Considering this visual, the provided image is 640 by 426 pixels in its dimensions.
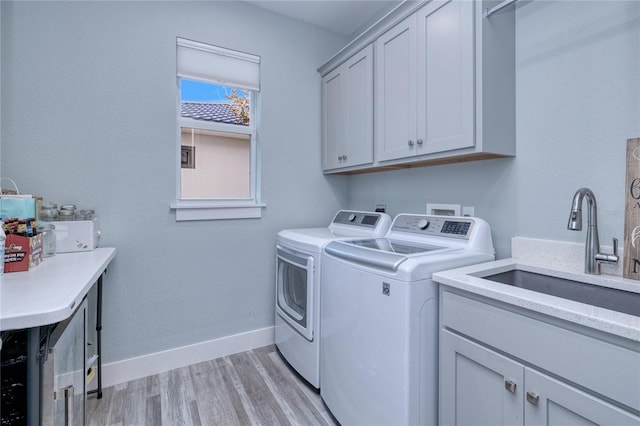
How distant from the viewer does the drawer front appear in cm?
77

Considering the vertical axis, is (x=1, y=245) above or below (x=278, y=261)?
above

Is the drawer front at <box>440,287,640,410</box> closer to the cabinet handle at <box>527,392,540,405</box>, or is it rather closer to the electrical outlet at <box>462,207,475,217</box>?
the cabinet handle at <box>527,392,540,405</box>

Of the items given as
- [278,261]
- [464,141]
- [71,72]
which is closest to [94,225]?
[71,72]

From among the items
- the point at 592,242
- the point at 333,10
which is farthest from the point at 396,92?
the point at 592,242

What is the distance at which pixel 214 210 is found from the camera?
226cm

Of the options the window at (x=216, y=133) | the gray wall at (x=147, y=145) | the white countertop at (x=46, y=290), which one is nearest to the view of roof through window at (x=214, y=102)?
the window at (x=216, y=133)

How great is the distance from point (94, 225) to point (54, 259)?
12.9 inches

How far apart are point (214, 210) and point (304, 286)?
35.4 inches

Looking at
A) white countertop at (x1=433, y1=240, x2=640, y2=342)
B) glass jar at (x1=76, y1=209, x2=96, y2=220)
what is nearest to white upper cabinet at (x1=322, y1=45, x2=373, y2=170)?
white countertop at (x1=433, y1=240, x2=640, y2=342)

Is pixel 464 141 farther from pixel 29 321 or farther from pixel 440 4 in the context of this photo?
pixel 29 321

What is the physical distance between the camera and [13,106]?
1.71 m

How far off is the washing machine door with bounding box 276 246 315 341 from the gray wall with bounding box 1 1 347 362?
0.84ft

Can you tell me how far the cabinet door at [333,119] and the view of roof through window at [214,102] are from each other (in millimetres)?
660

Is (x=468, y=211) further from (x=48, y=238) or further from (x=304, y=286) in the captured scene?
(x=48, y=238)
